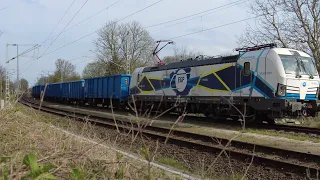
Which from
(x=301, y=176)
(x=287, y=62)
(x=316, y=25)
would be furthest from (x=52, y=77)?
(x=301, y=176)

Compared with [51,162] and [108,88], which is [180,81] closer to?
[108,88]

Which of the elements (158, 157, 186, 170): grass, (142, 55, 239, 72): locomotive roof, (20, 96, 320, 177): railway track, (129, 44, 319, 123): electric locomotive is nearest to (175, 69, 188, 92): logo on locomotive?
(129, 44, 319, 123): electric locomotive

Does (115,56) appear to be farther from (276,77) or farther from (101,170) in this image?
(101,170)

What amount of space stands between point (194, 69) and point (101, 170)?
13.9 m

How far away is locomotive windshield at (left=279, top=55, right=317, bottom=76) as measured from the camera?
13070 mm

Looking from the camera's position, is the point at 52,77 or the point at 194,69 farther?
the point at 52,77

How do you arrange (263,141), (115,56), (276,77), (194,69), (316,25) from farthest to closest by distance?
(115,56)
(316,25)
(194,69)
(276,77)
(263,141)

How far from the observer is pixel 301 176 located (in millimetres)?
6500

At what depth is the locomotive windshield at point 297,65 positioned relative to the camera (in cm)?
1307

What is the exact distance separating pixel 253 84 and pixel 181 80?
17.0 feet

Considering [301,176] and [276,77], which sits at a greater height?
[276,77]

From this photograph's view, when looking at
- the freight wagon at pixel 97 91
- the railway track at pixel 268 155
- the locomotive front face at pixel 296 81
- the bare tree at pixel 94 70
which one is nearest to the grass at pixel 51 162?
the railway track at pixel 268 155

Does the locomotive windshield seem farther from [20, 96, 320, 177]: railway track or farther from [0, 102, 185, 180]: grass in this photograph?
[0, 102, 185, 180]: grass

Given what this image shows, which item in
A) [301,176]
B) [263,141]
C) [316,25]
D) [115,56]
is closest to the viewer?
[301,176]
